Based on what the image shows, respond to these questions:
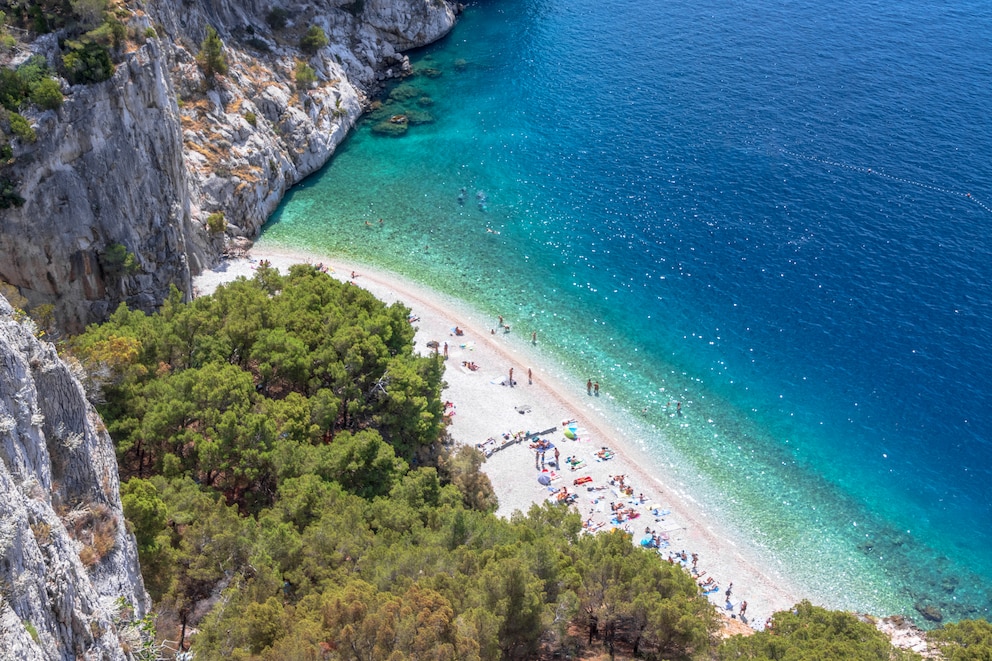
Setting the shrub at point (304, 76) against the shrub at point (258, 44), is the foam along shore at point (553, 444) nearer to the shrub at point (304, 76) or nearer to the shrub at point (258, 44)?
the shrub at point (304, 76)

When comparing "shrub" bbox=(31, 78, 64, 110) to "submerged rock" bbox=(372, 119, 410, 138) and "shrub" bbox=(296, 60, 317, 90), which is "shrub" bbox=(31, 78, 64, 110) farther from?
"submerged rock" bbox=(372, 119, 410, 138)

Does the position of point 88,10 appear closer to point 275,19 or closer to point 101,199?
point 101,199

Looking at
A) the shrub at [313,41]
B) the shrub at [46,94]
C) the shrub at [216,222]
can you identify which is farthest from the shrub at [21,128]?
the shrub at [313,41]

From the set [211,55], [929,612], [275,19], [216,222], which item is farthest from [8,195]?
[929,612]

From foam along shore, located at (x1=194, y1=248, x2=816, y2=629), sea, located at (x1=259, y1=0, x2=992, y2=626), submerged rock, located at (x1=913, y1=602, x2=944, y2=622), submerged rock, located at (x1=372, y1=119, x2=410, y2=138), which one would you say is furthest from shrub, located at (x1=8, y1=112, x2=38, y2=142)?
submerged rock, located at (x1=913, y1=602, x2=944, y2=622)

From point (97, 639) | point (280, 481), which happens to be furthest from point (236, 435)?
point (97, 639)
